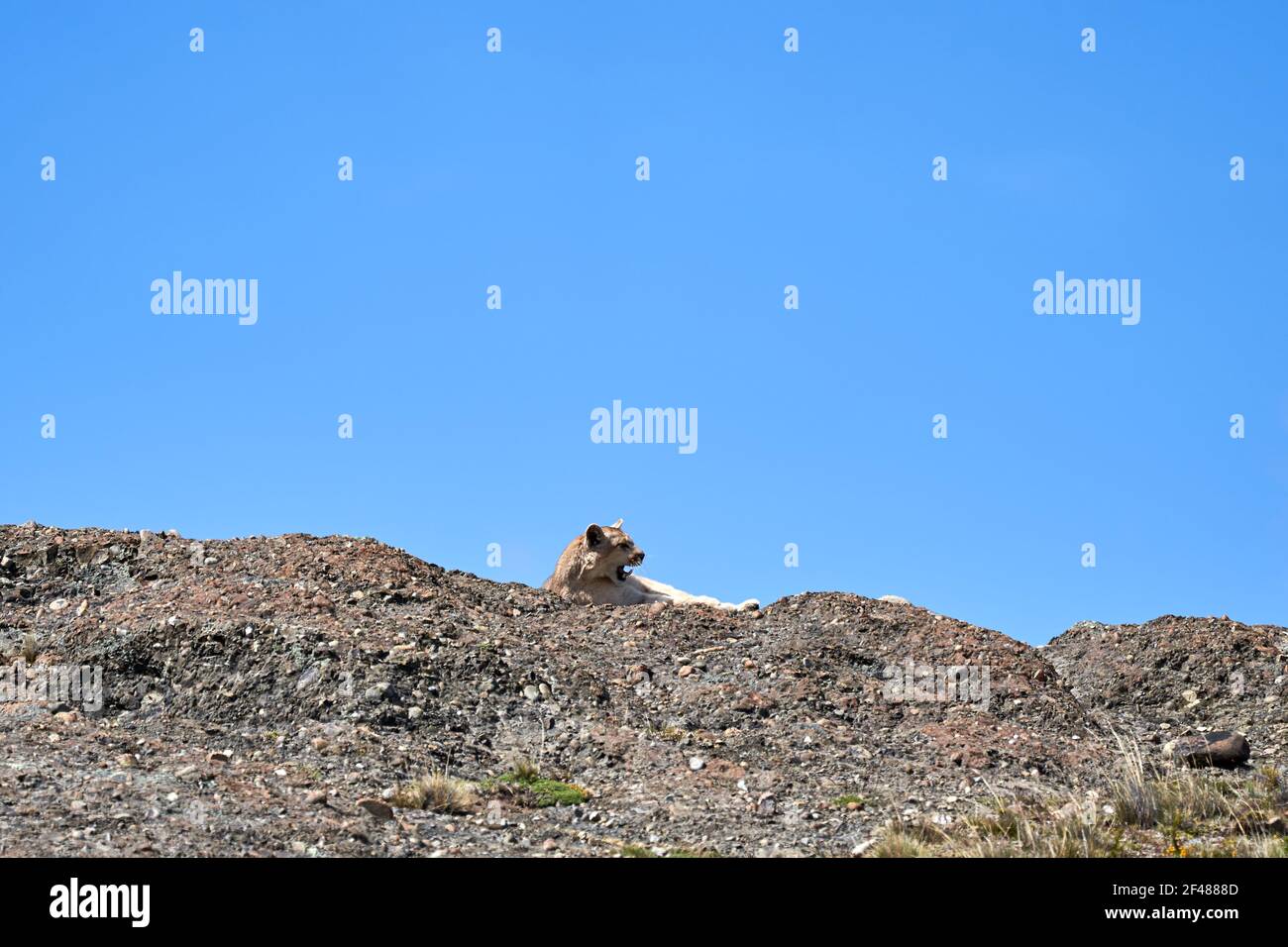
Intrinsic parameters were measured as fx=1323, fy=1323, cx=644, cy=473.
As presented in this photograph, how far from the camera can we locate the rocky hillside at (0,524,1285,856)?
10914mm

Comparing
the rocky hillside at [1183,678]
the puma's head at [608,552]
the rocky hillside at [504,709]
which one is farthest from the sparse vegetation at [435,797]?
the puma's head at [608,552]

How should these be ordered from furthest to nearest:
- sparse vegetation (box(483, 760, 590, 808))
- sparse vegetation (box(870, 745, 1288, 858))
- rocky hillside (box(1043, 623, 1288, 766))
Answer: rocky hillside (box(1043, 623, 1288, 766)) < sparse vegetation (box(483, 760, 590, 808)) < sparse vegetation (box(870, 745, 1288, 858))

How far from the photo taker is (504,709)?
46.5 ft

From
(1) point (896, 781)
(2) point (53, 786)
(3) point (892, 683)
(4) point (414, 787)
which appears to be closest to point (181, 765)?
(2) point (53, 786)

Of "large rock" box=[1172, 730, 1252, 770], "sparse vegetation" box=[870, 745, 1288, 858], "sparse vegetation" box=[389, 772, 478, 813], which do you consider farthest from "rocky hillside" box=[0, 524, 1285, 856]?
"large rock" box=[1172, 730, 1252, 770]

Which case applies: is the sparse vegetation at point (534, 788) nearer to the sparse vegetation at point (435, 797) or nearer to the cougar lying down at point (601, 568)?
the sparse vegetation at point (435, 797)

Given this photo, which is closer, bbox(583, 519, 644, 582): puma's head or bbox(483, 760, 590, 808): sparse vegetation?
bbox(483, 760, 590, 808): sparse vegetation

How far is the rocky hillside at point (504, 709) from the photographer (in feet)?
35.8

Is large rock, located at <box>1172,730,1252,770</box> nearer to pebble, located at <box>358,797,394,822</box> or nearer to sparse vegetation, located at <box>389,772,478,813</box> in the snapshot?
sparse vegetation, located at <box>389,772,478,813</box>

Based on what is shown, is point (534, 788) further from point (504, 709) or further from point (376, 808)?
point (504, 709)

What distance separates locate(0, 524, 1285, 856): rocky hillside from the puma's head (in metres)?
2.02

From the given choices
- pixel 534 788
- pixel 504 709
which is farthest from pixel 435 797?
pixel 504 709

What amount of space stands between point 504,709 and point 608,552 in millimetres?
6726

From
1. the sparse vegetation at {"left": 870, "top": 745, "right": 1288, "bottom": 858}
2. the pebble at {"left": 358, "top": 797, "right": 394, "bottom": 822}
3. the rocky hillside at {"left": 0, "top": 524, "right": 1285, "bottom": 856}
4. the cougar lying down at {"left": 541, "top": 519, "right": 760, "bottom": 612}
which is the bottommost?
the sparse vegetation at {"left": 870, "top": 745, "right": 1288, "bottom": 858}
